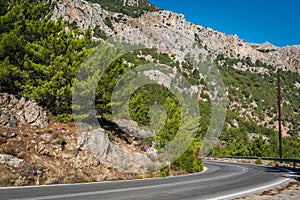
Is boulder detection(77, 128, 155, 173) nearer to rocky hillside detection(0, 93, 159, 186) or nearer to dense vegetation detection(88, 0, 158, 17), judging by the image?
rocky hillside detection(0, 93, 159, 186)

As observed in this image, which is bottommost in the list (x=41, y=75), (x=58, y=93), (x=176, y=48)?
(x=58, y=93)

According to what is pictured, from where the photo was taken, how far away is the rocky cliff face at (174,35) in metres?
120

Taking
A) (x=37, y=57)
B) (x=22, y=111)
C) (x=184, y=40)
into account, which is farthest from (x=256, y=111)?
(x=22, y=111)

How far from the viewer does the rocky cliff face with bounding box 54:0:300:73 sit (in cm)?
12044

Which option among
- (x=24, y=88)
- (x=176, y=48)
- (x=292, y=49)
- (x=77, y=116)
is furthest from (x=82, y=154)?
(x=292, y=49)

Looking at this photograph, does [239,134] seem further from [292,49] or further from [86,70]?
[292,49]

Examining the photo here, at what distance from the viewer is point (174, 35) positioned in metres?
149

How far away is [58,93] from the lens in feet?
61.4

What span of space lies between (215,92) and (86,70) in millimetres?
103514

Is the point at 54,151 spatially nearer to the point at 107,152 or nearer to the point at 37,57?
the point at 107,152

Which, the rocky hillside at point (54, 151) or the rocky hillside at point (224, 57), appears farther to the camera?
the rocky hillside at point (224, 57)

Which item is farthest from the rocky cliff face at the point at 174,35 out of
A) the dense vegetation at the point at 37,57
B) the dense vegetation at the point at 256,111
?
the dense vegetation at the point at 37,57

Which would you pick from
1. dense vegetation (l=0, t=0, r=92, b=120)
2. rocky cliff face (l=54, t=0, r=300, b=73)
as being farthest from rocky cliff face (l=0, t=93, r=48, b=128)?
rocky cliff face (l=54, t=0, r=300, b=73)

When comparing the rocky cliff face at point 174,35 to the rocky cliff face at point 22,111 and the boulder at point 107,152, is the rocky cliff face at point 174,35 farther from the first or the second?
the boulder at point 107,152
